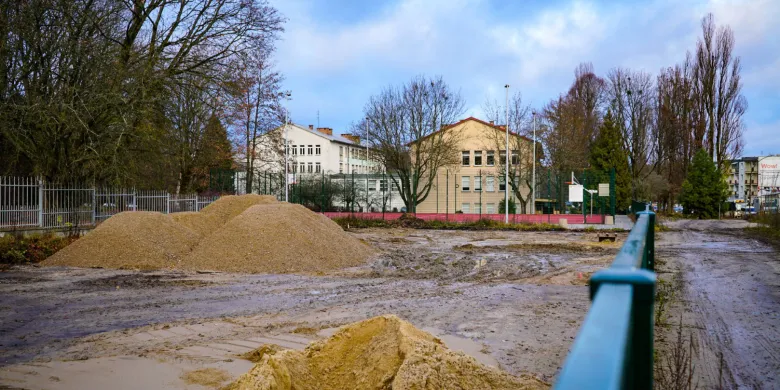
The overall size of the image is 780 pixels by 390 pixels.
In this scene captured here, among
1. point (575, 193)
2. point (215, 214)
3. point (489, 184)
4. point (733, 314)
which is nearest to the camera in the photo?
point (733, 314)

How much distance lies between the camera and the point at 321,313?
9.62 metres

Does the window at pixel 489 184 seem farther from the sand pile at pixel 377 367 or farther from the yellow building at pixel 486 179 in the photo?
the sand pile at pixel 377 367

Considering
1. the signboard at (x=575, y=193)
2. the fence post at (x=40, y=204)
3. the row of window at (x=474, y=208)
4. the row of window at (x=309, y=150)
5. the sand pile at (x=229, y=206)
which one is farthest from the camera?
the row of window at (x=309, y=150)

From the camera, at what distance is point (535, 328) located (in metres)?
8.43

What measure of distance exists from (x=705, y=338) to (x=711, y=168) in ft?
146

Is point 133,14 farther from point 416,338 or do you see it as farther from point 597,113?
point 597,113

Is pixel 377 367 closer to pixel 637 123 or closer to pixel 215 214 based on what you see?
pixel 215 214

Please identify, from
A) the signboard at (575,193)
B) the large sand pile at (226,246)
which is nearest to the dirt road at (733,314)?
the large sand pile at (226,246)

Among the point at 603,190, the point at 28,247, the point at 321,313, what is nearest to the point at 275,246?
the point at 28,247

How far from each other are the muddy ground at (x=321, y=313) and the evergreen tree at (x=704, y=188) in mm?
32261

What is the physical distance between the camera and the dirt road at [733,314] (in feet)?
19.9

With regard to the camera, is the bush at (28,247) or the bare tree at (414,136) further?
the bare tree at (414,136)

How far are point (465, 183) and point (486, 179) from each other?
5.24 metres

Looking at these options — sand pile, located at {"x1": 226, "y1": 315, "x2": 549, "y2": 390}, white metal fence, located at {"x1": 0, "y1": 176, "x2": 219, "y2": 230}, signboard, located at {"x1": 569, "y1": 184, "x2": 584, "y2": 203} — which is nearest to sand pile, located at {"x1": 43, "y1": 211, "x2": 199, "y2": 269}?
white metal fence, located at {"x1": 0, "y1": 176, "x2": 219, "y2": 230}
